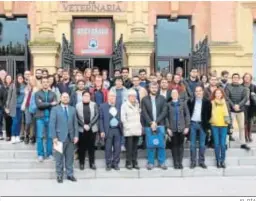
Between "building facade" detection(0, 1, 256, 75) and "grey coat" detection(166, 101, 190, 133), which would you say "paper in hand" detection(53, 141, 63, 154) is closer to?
"grey coat" detection(166, 101, 190, 133)

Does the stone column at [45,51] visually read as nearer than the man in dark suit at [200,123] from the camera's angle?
No

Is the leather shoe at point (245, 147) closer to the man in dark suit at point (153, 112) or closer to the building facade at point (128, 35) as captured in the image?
the man in dark suit at point (153, 112)

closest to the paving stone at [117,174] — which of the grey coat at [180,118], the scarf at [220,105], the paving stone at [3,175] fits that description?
the grey coat at [180,118]

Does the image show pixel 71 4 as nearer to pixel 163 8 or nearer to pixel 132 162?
pixel 163 8

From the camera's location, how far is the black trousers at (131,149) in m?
11.5

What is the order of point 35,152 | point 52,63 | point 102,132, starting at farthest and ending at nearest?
point 52,63
point 35,152
point 102,132

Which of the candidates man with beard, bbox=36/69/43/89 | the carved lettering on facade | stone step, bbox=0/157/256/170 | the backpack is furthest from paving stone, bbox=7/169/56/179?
the carved lettering on facade

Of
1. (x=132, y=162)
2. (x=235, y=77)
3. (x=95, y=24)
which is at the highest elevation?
(x=95, y=24)

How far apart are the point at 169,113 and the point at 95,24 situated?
25.7 ft

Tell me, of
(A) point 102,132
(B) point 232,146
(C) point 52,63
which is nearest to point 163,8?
(C) point 52,63

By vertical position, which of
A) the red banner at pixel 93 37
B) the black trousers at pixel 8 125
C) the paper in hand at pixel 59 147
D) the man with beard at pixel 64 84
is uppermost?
the red banner at pixel 93 37

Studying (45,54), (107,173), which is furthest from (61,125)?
(45,54)

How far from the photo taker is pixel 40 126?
11.7 m

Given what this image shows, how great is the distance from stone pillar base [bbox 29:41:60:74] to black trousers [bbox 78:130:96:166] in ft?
21.1
